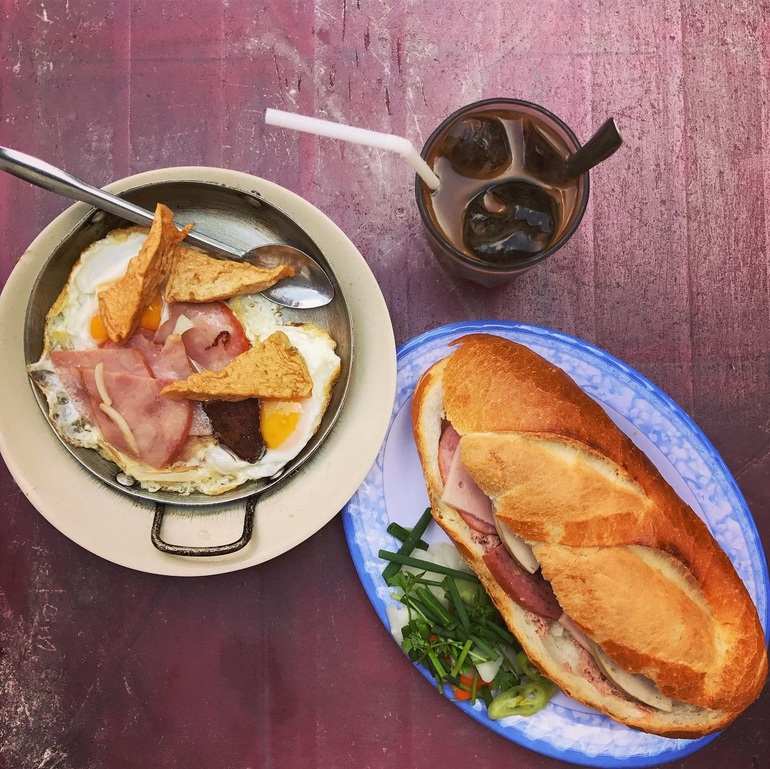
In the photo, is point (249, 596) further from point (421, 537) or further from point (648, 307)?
point (648, 307)

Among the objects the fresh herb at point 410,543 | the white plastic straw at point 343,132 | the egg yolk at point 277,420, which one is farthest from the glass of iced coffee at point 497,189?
the fresh herb at point 410,543

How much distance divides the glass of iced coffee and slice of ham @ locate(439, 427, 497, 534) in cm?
57

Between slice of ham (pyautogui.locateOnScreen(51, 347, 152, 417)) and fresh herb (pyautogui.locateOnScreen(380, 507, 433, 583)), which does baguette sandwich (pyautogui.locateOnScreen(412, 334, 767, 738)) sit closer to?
fresh herb (pyautogui.locateOnScreen(380, 507, 433, 583))

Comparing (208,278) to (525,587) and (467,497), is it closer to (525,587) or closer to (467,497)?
(467,497)

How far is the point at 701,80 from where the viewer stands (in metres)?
2.21

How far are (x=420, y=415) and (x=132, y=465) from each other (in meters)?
0.82

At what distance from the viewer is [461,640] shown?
2.03 metres

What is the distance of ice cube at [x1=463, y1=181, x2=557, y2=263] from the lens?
1854 mm

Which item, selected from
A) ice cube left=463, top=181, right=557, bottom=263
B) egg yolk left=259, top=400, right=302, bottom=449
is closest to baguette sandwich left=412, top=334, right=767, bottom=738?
→ ice cube left=463, top=181, right=557, bottom=263

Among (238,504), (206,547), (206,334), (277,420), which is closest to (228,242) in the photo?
(206,334)

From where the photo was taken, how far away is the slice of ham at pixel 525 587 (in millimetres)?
1898

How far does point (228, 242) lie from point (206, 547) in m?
0.90

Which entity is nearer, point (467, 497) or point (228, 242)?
point (467, 497)

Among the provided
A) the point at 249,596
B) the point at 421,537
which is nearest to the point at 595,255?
the point at 421,537
